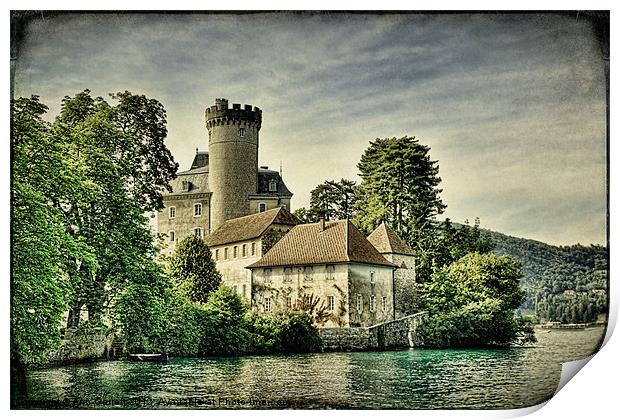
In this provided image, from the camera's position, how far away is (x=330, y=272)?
10.2 metres

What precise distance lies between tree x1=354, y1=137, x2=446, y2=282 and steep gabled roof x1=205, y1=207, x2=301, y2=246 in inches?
28.5

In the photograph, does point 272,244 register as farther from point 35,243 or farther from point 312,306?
point 35,243

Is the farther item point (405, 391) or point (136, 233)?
point (136, 233)

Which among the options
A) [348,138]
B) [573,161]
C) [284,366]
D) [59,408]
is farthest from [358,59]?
[59,408]

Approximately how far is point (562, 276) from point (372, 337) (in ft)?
6.27

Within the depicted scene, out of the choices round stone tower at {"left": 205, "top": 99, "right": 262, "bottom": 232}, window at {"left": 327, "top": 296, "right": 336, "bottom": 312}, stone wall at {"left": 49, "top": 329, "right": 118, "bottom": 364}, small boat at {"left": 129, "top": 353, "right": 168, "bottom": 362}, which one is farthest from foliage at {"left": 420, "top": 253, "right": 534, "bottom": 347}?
stone wall at {"left": 49, "top": 329, "right": 118, "bottom": 364}

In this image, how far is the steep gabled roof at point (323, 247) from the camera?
10117mm

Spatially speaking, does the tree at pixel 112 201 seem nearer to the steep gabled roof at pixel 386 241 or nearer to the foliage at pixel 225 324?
the foliage at pixel 225 324

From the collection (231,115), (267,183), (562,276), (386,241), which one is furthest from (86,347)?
(562,276)

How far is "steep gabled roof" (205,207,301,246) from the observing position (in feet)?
33.0

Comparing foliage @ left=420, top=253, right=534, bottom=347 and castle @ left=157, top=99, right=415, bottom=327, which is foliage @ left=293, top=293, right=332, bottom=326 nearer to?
castle @ left=157, top=99, right=415, bottom=327

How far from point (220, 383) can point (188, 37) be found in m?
3.23

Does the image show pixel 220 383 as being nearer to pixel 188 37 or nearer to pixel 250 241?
pixel 250 241

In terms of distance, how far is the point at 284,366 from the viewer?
986 centimetres
